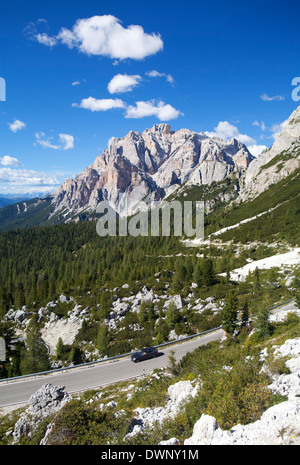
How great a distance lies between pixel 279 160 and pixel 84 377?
516ft

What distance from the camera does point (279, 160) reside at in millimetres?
138875

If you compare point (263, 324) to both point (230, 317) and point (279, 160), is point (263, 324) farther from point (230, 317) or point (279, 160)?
point (279, 160)

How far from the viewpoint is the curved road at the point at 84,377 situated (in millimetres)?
18812

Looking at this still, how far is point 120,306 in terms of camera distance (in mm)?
A: 45562

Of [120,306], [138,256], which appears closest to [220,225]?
[138,256]

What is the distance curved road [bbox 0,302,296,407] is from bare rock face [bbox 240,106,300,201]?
130787 mm

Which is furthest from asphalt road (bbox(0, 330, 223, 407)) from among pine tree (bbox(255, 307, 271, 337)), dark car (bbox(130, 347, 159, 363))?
pine tree (bbox(255, 307, 271, 337))

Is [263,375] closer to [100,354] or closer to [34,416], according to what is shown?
[34,416]

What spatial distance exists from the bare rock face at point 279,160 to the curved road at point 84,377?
131 metres

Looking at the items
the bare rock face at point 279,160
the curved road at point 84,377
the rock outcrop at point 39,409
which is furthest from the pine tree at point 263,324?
the bare rock face at point 279,160

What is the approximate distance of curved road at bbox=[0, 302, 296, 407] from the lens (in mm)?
18812

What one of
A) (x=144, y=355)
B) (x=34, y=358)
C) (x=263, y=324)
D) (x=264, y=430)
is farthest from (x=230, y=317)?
(x=34, y=358)

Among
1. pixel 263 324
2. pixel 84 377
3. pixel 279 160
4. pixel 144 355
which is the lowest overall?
pixel 84 377

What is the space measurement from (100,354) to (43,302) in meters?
36.8
